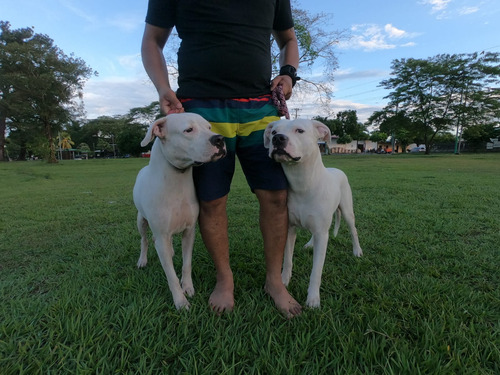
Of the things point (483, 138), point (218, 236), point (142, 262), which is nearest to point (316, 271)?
point (218, 236)

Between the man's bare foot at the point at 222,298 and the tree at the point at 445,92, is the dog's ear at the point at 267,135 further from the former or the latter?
the tree at the point at 445,92

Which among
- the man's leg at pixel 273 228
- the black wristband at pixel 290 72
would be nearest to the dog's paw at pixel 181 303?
the man's leg at pixel 273 228

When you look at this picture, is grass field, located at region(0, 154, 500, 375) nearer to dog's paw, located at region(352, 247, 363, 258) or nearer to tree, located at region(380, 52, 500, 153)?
dog's paw, located at region(352, 247, 363, 258)

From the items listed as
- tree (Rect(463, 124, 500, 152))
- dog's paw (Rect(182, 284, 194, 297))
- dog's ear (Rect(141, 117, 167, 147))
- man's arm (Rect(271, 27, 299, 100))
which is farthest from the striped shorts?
tree (Rect(463, 124, 500, 152))

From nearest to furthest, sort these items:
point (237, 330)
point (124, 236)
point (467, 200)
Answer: point (237, 330)
point (124, 236)
point (467, 200)

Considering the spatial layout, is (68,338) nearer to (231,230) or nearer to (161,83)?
(161,83)

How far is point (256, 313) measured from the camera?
188 centimetres

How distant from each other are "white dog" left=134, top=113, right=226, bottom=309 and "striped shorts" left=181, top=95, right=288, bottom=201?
0.13 meters

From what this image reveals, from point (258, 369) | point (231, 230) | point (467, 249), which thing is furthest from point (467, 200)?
point (258, 369)

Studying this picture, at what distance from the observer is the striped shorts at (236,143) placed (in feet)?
6.71

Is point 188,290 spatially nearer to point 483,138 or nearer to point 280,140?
point 280,140

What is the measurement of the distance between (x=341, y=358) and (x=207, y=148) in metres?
1.34

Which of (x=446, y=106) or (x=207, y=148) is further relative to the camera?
(x=446, y=106)

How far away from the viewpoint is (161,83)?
2.06 meters
